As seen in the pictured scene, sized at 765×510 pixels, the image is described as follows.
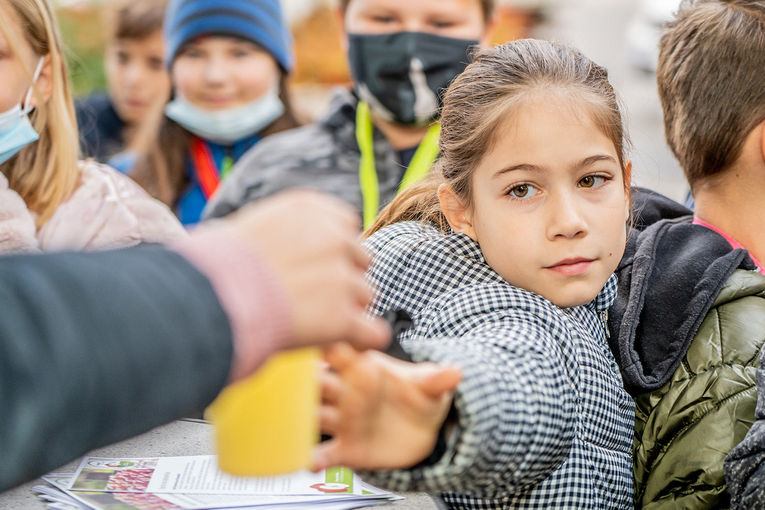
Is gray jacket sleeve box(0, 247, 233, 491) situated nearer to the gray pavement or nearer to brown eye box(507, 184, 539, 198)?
brown eye box(507, 184, 539, 198)

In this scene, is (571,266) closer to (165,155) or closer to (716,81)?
(716,81)

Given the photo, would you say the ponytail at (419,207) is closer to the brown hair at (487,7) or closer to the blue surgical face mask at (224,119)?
the brown hair at (487,7)

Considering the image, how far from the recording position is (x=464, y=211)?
181 cm

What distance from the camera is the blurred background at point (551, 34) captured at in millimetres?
9391

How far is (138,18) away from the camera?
→ 17.3 ft

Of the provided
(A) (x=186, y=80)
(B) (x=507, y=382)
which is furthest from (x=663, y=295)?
(A) (x=186, y=80)

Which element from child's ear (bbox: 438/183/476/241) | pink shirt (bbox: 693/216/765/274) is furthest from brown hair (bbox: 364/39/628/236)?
pink shirt (bbox: 693/216/765/274)

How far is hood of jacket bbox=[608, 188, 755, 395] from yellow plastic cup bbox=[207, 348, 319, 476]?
3.24 feet

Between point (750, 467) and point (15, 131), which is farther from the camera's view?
point (15, 131)

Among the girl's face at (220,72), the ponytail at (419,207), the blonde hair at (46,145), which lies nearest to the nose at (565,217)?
the ponytail at (419,207)

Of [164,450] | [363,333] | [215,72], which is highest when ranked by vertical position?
[363,333]

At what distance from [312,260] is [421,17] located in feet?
8.72

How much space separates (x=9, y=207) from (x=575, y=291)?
1.38 meters

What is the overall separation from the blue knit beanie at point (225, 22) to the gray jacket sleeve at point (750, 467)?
10.5 feet
